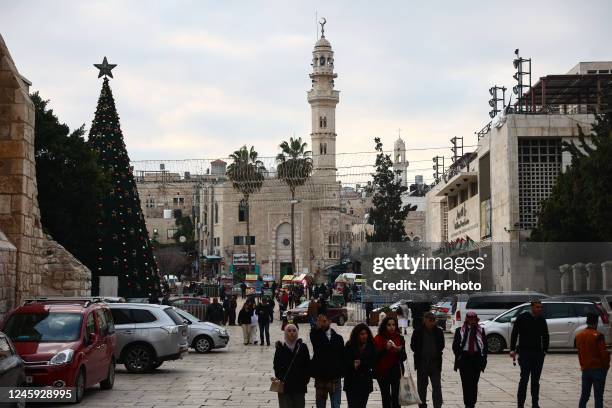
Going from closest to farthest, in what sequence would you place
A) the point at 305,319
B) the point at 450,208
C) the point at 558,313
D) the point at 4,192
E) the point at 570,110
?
the point at 4,192
the point at 558,313
the point at 305,319
the point at 570,110
the point at 450,208

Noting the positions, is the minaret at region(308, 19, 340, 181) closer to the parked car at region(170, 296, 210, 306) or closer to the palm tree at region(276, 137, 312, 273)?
the palm tree at region(276, 137, 312, 273)

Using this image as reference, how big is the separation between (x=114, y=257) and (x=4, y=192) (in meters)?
14.6

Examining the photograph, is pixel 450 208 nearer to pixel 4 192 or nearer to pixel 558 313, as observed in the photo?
pixel 558 313

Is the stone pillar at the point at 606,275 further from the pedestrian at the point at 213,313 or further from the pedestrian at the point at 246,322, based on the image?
the pedestrian at the point at 213,313

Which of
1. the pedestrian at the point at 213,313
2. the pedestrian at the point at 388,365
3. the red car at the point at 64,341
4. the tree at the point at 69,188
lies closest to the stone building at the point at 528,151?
the pedestrian at the point at 213,313

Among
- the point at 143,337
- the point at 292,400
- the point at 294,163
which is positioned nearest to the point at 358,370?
the point at 292,400

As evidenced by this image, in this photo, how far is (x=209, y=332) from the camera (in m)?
28.4

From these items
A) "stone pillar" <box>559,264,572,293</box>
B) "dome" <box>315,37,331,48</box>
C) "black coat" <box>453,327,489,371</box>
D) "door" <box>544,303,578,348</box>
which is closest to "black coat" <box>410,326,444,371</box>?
"black coat" <box>453,327,489,371</box>

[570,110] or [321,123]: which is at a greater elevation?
[321,123]

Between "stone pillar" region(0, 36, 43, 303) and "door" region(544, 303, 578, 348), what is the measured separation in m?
13.7

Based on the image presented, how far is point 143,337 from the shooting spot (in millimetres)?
20984

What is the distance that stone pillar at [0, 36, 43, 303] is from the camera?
22297mm

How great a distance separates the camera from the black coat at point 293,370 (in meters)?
11.6

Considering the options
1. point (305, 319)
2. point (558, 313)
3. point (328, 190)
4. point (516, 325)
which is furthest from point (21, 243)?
point (328, 190)
